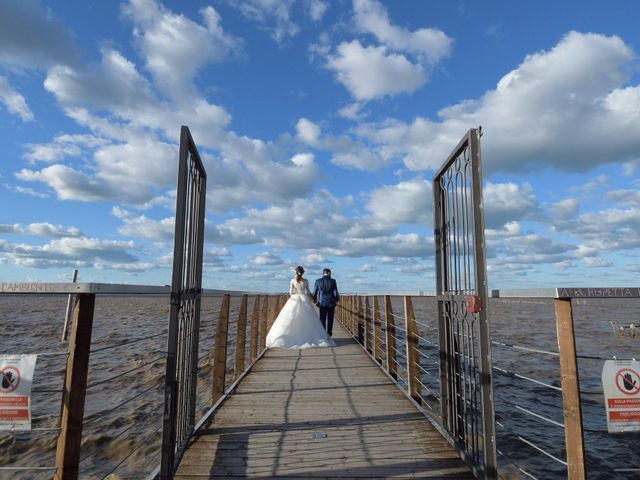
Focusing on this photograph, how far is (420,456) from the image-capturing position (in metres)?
3.06

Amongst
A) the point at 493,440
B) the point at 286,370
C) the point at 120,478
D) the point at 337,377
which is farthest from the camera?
the point at 286,370

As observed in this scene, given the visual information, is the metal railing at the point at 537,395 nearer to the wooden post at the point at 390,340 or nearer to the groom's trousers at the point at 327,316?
the wooden post at the point at 390,340

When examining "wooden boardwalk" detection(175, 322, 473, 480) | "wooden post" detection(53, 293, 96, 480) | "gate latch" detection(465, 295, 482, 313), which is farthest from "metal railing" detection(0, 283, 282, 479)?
"gate latch" detection(465, 295, 482, 313)

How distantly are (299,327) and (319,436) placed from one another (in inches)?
214

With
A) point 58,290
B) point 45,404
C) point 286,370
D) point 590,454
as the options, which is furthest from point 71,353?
point 45,404

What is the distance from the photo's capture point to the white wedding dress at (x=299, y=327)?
28.8 ft

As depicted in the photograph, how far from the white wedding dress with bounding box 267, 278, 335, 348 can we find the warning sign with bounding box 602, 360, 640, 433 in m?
7.04

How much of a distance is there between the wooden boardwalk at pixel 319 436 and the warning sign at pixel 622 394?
1155 millimetres

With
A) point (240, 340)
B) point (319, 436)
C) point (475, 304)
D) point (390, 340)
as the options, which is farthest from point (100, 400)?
point (475, 304)

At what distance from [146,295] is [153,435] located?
3.94 m

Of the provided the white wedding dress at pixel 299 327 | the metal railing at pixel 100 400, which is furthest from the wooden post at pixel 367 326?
the metal railing at pixel 100 400

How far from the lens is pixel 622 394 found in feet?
6.27

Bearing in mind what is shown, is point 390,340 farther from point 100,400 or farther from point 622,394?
point 100,400

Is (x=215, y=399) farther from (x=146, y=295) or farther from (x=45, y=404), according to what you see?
(x=45, y=404)
